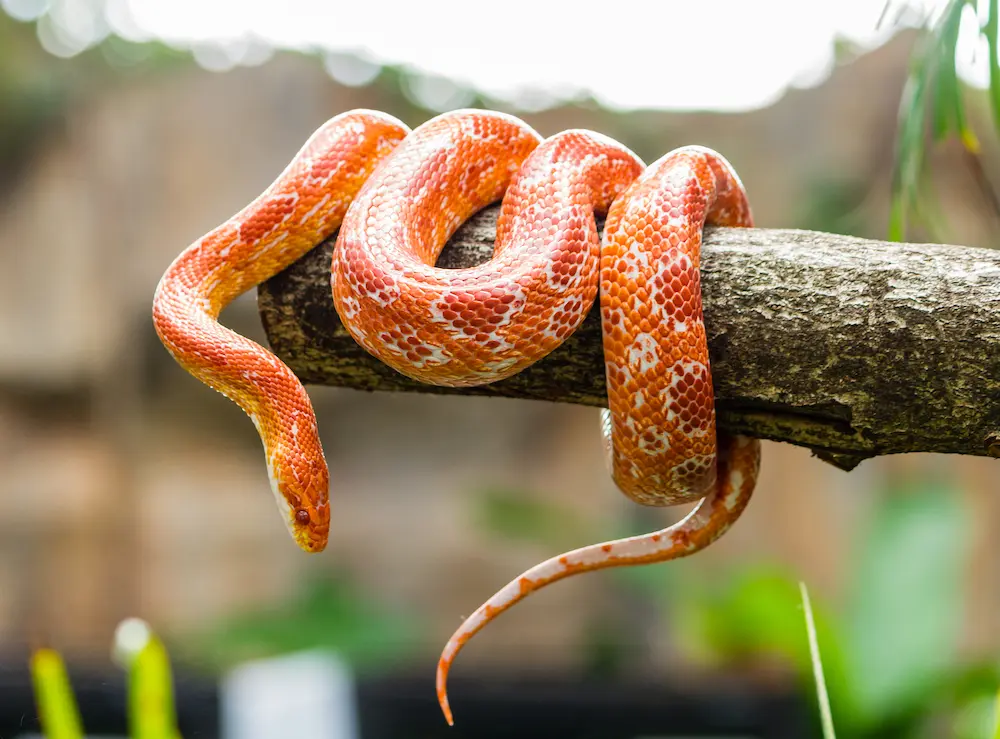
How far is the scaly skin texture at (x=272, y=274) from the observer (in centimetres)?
199

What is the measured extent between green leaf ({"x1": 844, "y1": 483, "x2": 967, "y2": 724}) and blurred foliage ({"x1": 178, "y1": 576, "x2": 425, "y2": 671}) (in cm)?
363

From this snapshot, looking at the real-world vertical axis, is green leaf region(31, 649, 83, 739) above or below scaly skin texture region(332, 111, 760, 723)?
below

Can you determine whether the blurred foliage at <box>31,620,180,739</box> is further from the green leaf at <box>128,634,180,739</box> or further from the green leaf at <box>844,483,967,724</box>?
the green leaf at <box>844,483,967,724</box>

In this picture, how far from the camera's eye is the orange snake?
1662 mm

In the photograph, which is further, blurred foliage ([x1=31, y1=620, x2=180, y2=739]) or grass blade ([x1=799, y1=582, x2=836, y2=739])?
blurred foliage ([x1=31, y1=620, x2=180, y2=739])

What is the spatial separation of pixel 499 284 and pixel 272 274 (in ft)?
2.09

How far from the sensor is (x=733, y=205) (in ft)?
6.71

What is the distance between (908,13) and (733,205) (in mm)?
832

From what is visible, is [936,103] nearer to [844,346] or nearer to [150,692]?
[844,346]

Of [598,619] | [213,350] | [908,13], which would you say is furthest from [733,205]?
[598,619]

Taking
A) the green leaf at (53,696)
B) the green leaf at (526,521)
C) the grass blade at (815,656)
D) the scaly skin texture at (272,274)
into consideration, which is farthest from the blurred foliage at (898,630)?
the green leaf at (53,696)

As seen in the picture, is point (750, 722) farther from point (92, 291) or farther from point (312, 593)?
point (92, 291)

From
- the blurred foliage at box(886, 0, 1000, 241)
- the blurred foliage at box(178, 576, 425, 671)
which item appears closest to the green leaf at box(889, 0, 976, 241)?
the blurred foliage at box(886, 0, 1000, 241)

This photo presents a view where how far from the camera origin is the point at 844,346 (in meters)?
1.65
